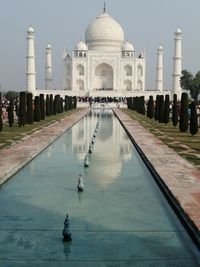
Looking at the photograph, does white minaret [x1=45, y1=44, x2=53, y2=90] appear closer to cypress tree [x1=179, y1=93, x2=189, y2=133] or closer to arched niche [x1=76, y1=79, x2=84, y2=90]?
arched niche [x1=76, y1=79, x2=84, y2=90]

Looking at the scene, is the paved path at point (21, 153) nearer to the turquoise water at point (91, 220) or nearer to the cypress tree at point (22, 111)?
the turquoise water at point (91, 220)

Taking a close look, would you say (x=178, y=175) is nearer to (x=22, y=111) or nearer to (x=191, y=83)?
(x=22, y=111)

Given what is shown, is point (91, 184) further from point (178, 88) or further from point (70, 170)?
point (178, 88)

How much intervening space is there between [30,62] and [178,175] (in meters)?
37.2

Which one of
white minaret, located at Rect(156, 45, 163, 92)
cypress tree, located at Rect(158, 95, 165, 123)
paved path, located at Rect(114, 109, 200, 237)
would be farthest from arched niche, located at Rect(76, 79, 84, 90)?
paved path, located at Rect(114, 109, 200, 237)

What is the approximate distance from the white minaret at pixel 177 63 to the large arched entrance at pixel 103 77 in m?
7.42

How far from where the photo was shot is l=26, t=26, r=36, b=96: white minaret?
138ft

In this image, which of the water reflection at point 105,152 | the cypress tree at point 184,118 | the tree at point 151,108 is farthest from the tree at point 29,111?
the tree at point 151,108

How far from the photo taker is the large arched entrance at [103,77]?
1906 inches

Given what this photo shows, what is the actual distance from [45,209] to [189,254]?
1.78 metres

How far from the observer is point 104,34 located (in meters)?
47.6

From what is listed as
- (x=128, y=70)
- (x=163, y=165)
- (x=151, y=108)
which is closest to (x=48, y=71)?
(x=128, y=70)

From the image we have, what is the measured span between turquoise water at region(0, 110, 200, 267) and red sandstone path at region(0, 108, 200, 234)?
17 centimetres

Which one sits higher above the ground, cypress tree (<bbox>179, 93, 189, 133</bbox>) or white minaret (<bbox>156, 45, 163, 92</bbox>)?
white minaret (<bbox>156, 45, 163, 92</bbox>)
